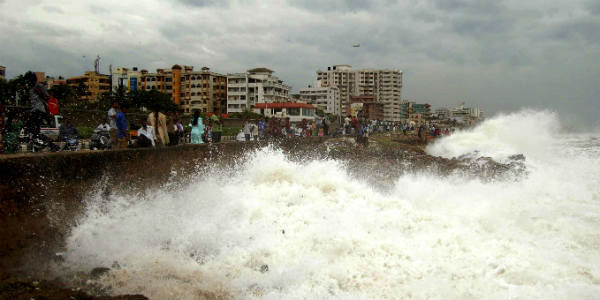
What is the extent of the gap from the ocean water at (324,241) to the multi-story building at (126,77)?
81211 mm

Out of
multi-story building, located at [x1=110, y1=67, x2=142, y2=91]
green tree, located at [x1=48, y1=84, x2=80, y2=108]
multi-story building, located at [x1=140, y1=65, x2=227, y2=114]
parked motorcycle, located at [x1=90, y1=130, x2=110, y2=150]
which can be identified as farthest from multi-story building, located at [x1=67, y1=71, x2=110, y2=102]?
parked motorcycle, located at [x1=90, y1=130, x2=110, y2=150]

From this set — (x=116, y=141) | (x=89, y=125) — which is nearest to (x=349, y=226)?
(x=116, y=141)

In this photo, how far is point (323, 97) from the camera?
373 feet

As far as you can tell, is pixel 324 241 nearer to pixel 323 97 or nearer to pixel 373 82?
pixel 323 97

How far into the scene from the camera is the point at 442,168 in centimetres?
1489

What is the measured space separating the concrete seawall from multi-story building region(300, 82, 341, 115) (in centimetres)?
10608

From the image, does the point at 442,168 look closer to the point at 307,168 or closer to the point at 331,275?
the point at 307,168

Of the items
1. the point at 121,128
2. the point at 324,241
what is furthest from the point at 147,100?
the point at 324,241

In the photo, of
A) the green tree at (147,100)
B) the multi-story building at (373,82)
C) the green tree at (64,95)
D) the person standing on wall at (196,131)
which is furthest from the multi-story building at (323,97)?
the person standing on wall at (196,131)

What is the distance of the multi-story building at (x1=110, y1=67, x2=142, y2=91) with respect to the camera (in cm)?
8291

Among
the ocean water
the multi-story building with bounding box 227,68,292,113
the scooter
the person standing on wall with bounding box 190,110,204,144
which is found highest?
the multi-story building with bounding box 227,68,292,113

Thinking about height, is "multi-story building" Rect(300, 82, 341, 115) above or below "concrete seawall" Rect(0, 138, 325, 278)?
above

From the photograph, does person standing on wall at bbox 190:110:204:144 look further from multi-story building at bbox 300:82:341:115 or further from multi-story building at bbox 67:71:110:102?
multi-story building at bbox 300:82:341:115

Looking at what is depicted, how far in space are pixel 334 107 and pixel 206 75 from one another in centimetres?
4607
